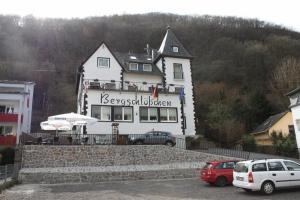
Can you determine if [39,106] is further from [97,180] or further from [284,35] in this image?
[284,35]

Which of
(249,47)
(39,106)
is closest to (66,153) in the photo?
(39,106)

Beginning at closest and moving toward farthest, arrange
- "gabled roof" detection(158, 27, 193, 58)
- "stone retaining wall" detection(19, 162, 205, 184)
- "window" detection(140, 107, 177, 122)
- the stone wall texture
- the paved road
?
the paved road → "stone retaining wall" detection(19, 162, 205, 184) → the stone wall texture → "window" detection(140, 107, 177, 122) → "gabled roof" detection(158, 27, 193, 58)

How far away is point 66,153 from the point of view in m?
21.4

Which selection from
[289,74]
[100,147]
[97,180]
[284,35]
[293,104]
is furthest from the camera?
[284,35]

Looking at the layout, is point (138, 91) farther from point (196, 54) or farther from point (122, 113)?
point (196, 54)

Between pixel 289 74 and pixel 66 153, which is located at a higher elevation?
pixel 289 74

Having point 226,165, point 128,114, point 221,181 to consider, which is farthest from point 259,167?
point 128,114

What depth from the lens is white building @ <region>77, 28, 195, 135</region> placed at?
95.3ft

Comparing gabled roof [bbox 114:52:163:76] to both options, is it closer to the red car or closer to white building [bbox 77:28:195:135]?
white building [bbox 77:28:195:135]

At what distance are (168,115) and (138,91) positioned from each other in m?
4.06

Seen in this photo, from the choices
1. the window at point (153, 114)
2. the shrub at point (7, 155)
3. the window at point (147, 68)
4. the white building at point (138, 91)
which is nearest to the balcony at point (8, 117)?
the white building at point (138, 91)

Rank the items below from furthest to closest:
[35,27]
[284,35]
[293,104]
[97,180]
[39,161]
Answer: [35,27]
[284,35]
[293,104]
[39,161]
[97,180]

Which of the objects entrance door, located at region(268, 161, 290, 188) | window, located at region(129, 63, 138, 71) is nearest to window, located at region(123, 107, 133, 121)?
window, located at region(129, 63, 138, 71)

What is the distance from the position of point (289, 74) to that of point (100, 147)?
4073cm
